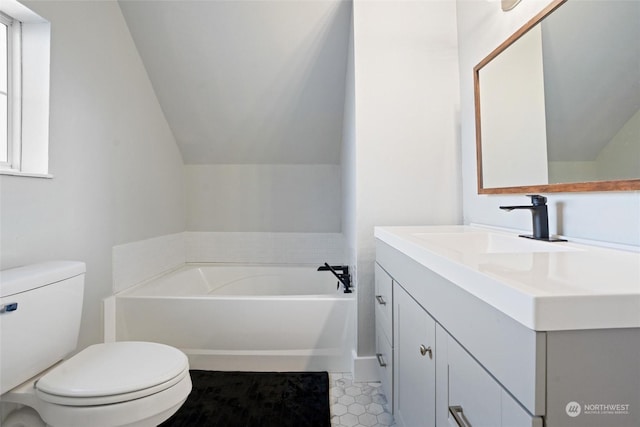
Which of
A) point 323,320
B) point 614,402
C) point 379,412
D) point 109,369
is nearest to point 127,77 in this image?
point 109,369

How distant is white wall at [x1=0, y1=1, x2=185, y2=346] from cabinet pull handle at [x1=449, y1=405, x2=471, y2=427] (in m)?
1.75

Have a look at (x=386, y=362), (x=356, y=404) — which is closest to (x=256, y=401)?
(x=356, y=404)

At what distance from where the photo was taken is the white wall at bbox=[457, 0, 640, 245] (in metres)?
1.01

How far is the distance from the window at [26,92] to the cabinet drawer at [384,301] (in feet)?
5.45

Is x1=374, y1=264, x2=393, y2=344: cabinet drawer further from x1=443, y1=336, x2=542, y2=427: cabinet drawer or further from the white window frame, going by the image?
the white window frame

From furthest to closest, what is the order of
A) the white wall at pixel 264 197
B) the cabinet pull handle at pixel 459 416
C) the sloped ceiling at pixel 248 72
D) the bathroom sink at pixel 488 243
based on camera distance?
the white wall at pixel 264 197 < the sloped ceiling at pixel 248 72 < the bathroom sink at pixel 488 243 < the cabinet pull handle at pixel 459 416

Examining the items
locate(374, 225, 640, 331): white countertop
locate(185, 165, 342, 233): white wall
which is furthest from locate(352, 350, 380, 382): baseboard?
locate(185, 165, 342, 233): white wall

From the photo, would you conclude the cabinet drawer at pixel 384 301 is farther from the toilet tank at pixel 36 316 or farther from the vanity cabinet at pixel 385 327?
the toilet tank at pixel 36 316

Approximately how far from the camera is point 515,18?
1.47 metres

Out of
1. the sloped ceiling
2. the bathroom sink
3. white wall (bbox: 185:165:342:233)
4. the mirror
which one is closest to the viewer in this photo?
the mirror

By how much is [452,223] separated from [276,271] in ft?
5.20

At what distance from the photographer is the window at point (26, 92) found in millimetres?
1546

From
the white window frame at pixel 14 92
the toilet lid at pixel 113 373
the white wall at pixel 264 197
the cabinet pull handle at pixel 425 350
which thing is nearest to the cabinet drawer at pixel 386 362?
the cabinet pull handle at pixel 425 350

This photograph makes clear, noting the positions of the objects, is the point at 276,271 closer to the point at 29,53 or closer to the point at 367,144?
the point at 367,144
